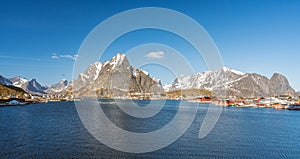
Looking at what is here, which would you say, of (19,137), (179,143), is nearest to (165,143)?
(179,143)

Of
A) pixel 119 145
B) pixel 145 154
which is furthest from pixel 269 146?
pixel 119 145

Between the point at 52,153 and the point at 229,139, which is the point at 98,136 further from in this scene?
the point at 229,139

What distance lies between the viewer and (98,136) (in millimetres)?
42094

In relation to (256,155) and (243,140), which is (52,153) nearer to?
(256,155)

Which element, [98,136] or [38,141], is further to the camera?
[98,136]

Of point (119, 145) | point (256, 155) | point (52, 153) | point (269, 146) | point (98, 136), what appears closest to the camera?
point (52, 153)

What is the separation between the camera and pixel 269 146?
126 feet

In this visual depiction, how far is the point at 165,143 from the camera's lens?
37.6 metres

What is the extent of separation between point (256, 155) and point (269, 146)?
745 centimetres

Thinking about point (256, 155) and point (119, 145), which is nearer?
point (256, 155)

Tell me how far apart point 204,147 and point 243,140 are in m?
10.7

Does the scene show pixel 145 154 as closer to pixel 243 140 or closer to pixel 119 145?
pixel 119 145

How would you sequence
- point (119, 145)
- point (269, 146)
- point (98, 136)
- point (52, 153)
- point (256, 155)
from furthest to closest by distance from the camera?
point (98, 136) < point (269, 146) < point (119, 145) < point (256, 155) < point (52, 153)

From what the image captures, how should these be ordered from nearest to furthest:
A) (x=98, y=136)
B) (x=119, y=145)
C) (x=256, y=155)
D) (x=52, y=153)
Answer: (x=52, y=153) → (x=256, y=155) → (x=119, y=145) → (x=98, y=136)
